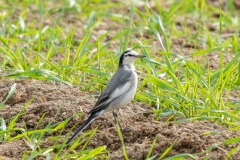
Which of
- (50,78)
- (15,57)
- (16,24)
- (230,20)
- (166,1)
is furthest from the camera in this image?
(166,1)

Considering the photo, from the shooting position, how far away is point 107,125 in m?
7.16

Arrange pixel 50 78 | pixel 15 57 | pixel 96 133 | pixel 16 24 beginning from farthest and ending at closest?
1. pixel 16 24
2. pixel 15 57
3. pixel 50 78
4. pixel 96 133

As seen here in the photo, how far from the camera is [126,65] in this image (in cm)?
757

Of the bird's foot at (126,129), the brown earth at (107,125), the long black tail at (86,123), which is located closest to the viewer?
the brown earth at (107,125)

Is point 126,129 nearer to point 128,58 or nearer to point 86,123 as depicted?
point 86,123

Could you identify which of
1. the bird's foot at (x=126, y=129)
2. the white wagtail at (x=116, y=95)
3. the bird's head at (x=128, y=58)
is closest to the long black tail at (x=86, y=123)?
the white wagtail at (x=116, y=95)

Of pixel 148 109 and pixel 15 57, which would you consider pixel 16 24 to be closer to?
pixel 15 57

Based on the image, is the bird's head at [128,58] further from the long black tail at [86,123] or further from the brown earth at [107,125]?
the long black tail at [86,123]

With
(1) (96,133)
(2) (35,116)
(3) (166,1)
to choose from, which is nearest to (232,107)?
(1) (96,133)

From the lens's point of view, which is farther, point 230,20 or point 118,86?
point 230,20

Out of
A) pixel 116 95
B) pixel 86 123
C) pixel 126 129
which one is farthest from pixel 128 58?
pixel 86 123

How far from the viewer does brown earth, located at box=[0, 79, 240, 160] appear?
627 centimetres

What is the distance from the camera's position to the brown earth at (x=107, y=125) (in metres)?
6.27

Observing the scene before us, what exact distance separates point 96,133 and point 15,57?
2023mm
